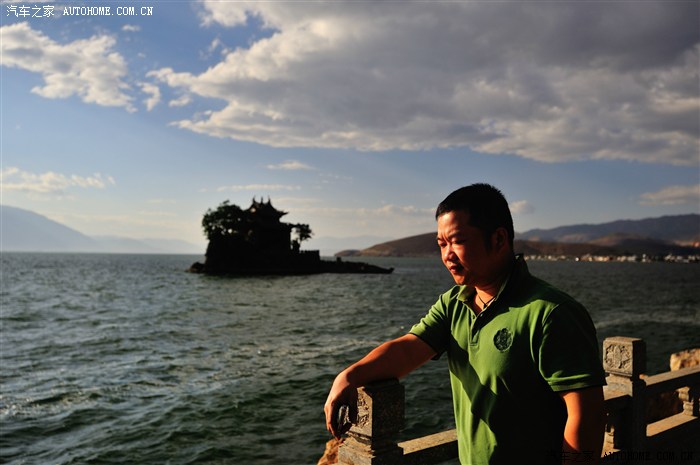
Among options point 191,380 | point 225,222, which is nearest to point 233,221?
point 225,222

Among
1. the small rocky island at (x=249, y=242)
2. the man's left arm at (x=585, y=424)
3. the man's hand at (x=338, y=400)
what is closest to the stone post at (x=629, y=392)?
the man's left arm at (x=585, y=424)

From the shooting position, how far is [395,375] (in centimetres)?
254

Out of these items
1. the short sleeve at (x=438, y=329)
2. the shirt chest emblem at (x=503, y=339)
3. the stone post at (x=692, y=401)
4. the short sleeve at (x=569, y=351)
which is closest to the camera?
the short sleeve at (x=569, y=351)

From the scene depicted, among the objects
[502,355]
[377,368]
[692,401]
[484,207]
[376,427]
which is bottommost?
[692,401]

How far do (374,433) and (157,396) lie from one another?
12.6 metres

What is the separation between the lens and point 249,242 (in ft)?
281

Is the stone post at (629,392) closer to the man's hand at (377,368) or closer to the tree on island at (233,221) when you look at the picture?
the man's hand at (377,368)

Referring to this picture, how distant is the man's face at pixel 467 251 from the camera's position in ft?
7.45

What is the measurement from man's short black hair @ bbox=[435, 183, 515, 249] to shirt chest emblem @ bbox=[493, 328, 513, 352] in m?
0.40

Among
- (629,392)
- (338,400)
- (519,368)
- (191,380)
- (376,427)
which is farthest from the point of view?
(191,380)

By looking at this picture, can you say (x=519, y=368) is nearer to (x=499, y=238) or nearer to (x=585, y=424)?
(x=585, y=424)

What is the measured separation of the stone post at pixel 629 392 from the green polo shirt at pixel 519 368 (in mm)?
3089

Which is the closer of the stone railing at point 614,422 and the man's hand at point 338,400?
the man's hand at point 338,400

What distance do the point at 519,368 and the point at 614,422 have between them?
3.47m
